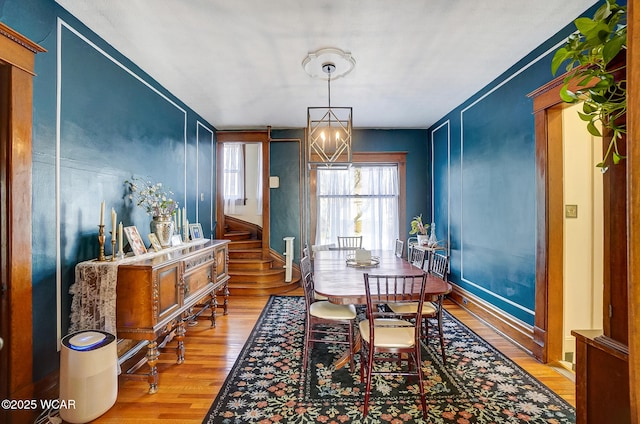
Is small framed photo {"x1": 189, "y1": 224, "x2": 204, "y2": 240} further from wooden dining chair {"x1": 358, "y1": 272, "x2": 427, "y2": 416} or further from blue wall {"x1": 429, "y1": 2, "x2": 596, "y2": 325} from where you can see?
blue wall {"x1": 429, "y1": 2, "x2": 596, "y2": 325}

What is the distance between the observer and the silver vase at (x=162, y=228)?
303 cm

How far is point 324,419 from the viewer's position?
6.46 feet

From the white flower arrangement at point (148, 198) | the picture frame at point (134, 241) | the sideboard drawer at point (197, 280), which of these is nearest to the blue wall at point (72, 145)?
the white flower arrangement at point (148, 198)

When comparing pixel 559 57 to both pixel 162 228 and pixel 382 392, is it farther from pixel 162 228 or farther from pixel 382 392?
pixel 162 228

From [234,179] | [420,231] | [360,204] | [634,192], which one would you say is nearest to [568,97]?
[634,192]

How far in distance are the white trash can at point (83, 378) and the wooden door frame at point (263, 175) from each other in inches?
139

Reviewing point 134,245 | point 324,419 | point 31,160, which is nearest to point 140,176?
point 134,245

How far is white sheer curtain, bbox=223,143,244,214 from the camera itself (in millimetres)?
6711

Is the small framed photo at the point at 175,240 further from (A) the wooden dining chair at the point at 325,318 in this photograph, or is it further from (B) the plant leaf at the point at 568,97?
(B) the plant leaf at the point at 568,97

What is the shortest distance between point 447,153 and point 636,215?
14.9 feet

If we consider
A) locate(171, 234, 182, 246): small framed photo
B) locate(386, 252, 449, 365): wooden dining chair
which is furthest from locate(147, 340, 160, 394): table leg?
locate(386, 252, 449, 365): wooden dining chair

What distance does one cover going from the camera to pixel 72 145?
2.28 meters

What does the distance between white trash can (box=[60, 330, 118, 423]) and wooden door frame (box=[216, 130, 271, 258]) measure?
3.54 m

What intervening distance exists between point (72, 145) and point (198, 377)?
2.05 m
